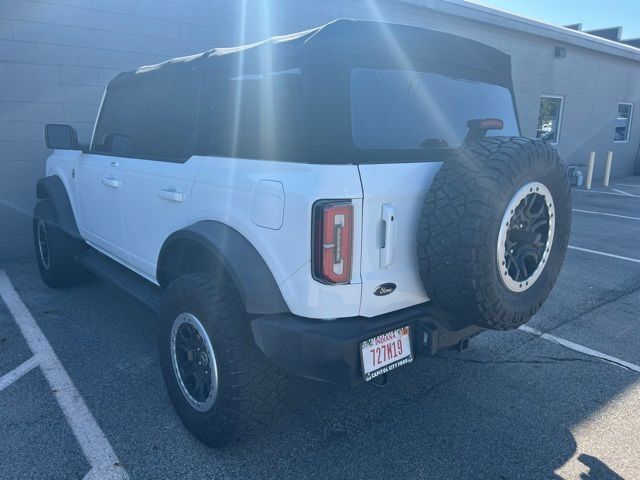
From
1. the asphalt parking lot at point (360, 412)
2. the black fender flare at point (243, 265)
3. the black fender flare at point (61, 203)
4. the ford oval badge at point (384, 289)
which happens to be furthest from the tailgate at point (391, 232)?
the black fender flare at point (61, 203)

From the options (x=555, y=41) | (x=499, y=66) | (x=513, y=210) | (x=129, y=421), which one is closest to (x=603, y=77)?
(x=555, y=41)

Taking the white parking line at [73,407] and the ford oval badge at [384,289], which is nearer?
the ford oval badge at [384,289]

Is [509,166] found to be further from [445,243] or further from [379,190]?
[379,190]

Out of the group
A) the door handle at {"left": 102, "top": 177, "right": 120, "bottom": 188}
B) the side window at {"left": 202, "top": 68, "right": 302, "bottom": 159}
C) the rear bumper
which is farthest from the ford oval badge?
the door handle at {"left": 102, "top": 177, "right": 120, "bottom": 188}

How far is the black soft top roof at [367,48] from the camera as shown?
2225 millimetres

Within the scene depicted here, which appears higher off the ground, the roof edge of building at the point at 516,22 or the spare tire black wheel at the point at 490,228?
the roof edge of building at the point at 516,22

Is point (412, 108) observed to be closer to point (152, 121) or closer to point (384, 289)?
point (384, 289)

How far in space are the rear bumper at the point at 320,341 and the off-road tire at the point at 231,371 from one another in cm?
12

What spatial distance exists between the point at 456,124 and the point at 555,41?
12420 millimetres

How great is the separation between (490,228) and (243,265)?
1093 mm

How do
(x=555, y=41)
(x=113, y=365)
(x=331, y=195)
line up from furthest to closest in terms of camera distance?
(x=555, y=41) → (x=113, y=365) → (x=331, y=195)

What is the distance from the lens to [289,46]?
2326 mm

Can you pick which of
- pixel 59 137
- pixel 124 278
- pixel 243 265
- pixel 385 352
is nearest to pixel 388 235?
pixel 385 352

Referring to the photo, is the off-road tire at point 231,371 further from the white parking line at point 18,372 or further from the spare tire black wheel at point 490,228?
the white parking line at point 18,372
